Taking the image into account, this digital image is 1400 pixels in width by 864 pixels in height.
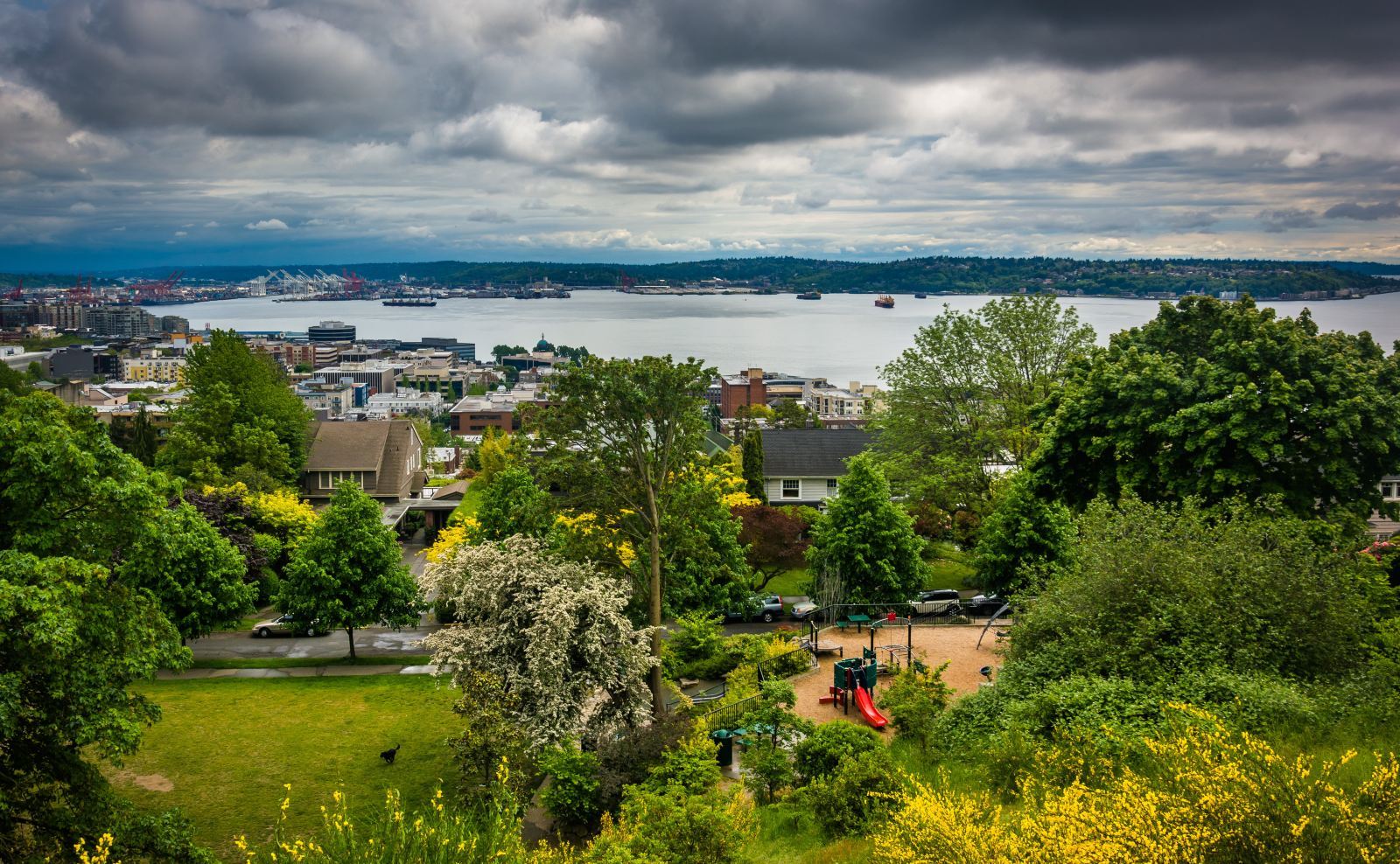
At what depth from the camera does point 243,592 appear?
82.2 feet

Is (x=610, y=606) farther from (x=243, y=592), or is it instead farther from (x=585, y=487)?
(x=243, y=592)

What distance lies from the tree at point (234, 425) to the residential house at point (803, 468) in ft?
71.5

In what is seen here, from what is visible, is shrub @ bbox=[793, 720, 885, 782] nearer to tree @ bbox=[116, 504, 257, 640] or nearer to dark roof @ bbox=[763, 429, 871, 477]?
tree @ bbox=[116, 504, 257, 640]

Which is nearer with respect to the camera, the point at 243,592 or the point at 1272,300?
the point at 243,592

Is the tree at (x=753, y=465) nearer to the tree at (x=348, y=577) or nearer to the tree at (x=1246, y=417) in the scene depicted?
the tree at (x=348, y=577)

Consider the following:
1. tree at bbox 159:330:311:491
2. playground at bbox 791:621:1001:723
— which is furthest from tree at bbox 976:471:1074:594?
tree at bbox 159:330:311:491

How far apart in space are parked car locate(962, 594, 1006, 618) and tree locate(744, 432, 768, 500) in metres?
13.9

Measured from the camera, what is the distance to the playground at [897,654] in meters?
19.0

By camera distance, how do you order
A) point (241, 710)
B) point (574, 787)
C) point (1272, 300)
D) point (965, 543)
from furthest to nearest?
point (1272, 300)
point (965, 543)
point (241, 710)
point (574, 787)

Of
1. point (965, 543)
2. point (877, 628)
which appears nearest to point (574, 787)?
point (877, 628)

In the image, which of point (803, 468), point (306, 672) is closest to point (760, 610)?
point (306, 672)

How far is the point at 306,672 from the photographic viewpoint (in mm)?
25750

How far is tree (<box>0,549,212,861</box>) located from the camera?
1055cm

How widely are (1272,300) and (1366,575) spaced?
176 meters
